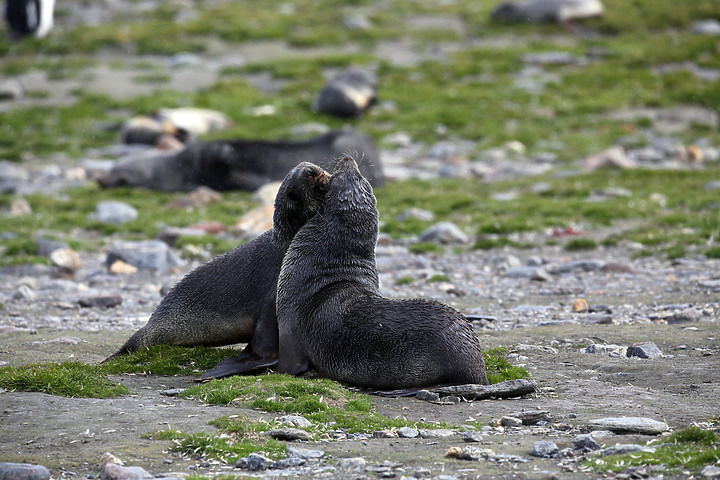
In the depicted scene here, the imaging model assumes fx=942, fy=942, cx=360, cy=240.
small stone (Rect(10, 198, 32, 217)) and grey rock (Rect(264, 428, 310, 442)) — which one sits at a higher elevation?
grey rock (Rect(264, 428, 310, 442))

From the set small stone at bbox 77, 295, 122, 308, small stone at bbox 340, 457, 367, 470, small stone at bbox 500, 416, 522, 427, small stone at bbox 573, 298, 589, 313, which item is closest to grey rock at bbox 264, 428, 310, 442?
small stone at bbox 340, 457, 367, 470

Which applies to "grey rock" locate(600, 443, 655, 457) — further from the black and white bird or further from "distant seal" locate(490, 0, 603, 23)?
the black and white bird

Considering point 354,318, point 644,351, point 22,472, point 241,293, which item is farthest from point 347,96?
point 22,472

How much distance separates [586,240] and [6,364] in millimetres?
7968

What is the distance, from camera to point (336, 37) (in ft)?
89.8

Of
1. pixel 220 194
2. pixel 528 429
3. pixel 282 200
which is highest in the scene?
pixel 282 200

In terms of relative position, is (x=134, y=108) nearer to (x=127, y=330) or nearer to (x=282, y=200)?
(x=127, y=330)

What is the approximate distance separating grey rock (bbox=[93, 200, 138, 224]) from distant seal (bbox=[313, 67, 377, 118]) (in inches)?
276

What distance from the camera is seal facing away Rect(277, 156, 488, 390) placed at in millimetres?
6254

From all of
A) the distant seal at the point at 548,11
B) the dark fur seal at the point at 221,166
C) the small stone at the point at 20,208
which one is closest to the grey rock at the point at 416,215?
the dark fur seal at the point at 221,166

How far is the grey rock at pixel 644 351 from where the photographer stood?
7.18 m

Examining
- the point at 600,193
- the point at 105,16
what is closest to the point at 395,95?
the point at 600,193

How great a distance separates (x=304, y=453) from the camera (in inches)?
188

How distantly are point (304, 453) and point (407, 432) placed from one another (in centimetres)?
70
